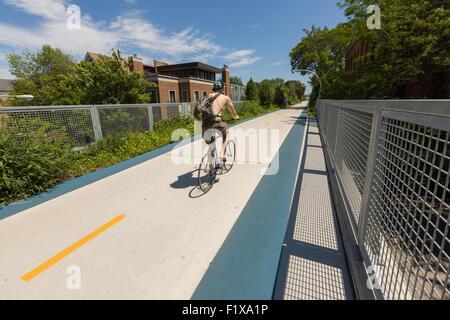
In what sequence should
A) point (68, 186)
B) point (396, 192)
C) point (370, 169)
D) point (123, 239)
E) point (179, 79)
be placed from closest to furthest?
point (396, 192), point (370, 169), point (123, 239), point (68, 186), point (179, 79)

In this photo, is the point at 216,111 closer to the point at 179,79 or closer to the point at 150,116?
the point at 150,116

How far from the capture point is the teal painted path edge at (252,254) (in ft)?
6.91

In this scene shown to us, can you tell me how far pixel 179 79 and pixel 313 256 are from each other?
2949 centimetres

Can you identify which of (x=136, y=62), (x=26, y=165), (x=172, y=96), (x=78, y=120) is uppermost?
(x=136, y=62)

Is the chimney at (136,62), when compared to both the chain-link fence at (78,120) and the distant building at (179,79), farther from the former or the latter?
the chain-link fence at (78,120)

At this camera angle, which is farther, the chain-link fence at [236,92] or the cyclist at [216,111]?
the chain-link fence at [236,92]

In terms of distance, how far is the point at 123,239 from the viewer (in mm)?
2928

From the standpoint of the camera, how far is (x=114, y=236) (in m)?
2.99

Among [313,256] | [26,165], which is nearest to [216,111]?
[313,256]

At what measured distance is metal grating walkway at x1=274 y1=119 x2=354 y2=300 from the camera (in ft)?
6.80

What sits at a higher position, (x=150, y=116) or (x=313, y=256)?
(x=150, y=116)

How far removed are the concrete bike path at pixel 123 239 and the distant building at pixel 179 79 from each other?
67.9ft

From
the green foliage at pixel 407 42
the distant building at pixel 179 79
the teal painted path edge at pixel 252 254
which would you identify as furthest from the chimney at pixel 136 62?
the teal painted path edge at pixel 252 254
